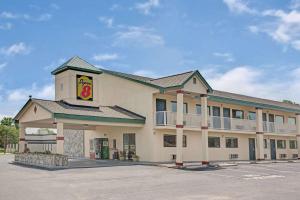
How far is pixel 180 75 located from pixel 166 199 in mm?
16992

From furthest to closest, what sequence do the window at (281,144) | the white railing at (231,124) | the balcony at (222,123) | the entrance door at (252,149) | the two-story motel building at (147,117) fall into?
the window at (281,144)
the entrance door at (252,149)
the white railing at (231,124)
the balcony at (222,123)
the two-story motel building at (147,117)

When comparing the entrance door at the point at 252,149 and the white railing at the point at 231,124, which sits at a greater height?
the white railing at the point at 231,124

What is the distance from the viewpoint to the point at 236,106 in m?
36.6

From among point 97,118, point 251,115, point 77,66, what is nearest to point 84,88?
A: point 77,66

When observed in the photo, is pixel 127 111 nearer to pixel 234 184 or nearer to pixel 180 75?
pixel 180 75

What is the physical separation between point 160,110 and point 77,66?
7.41 m

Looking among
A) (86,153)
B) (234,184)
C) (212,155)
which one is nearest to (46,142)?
(86,153)

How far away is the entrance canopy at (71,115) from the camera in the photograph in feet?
80.0

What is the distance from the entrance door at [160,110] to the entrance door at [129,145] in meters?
2.93

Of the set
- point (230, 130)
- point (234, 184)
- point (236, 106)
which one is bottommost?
point (234, 184)

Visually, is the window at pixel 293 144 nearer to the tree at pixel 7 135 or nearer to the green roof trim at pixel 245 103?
the green roof trim at pixel 245 103

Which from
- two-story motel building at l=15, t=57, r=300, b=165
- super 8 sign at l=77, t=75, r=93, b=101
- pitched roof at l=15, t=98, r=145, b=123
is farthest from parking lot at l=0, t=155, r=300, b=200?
super 8 sign at l=77, t=75, r=93, b=101

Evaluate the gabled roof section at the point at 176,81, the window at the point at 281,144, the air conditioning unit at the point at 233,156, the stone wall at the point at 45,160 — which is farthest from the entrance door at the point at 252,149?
the stone wall at the point at 45,160

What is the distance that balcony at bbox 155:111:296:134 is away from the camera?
28.2 metres
